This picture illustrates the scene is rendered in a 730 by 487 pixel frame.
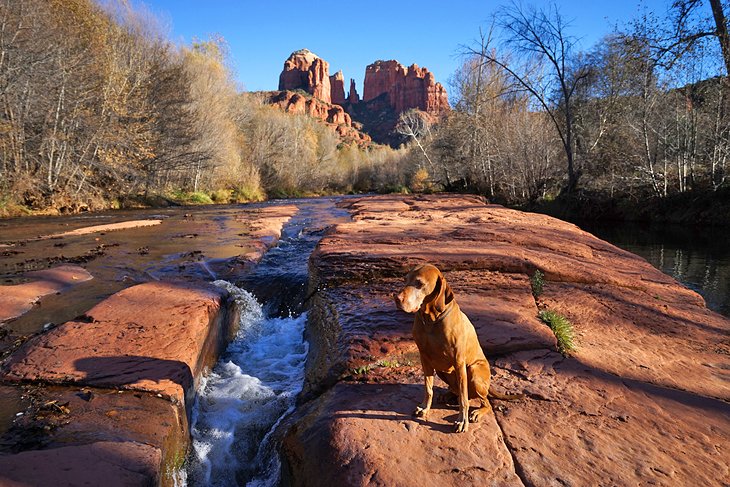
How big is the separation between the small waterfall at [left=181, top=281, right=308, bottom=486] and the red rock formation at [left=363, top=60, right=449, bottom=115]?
15010 centimetres

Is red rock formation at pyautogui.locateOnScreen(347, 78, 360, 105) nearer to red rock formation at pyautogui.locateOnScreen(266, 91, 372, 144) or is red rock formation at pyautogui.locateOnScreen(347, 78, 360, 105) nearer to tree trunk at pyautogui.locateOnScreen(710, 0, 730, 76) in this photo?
red rock formation at pyautogui.locateOnScreen(266, 91, 372, 144)

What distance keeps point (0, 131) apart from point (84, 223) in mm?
5558

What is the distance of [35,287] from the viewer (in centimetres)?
523

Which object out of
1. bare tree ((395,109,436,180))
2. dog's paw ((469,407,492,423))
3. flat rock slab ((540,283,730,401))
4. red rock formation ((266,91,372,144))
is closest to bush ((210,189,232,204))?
bare tree ((395,109,436,180))

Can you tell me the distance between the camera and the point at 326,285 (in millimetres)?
4469

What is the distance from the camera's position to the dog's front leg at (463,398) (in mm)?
2074

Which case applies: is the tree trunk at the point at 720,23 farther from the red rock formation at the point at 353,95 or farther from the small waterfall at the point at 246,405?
the red rock formation at the point at 353,95

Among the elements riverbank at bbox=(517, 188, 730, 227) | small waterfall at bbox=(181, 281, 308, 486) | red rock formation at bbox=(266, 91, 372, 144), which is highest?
red rock formation at bbox=(266, 91, 372, 144)

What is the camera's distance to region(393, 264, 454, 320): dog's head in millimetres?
1873

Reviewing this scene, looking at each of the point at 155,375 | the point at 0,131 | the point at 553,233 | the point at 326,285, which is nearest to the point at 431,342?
the point at 155,375

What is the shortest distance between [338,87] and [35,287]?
566ft

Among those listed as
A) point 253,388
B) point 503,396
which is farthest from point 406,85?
point 503,396

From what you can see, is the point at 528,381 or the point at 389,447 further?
the point at 528,381

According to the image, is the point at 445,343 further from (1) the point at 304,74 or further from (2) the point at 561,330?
(1) the point at 304,74
